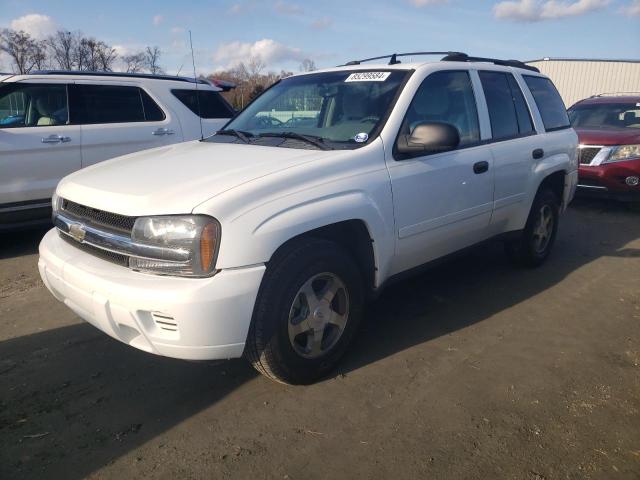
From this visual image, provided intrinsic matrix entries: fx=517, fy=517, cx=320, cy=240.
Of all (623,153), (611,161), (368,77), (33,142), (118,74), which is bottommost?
(611,161)

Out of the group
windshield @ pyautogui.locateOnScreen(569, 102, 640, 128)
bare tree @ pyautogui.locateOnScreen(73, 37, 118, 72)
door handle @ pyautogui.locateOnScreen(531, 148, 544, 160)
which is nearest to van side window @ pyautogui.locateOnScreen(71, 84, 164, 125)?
door handle @ pyautogui.locateOnScreen(531, 148, 544, 160)

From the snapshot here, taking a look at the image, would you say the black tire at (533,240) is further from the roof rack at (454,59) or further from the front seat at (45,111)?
the front seat at (45,111)

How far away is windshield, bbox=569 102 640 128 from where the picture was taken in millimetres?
8477

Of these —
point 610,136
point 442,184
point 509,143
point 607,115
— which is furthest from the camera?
point 607,115

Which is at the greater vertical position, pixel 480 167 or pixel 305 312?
pixel 480 167

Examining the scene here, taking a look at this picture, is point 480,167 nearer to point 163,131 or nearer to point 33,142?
point 163,131

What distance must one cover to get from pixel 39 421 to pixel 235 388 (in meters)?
0.99

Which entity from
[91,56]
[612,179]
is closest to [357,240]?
[612,179]

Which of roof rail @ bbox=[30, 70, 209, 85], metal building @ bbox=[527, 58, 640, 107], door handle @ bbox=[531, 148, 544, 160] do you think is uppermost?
metal building @ bbox=[527, 58, 640, 107]

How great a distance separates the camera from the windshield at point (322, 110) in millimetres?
3291

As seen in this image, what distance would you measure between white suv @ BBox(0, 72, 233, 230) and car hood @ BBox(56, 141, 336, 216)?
2.52 metres

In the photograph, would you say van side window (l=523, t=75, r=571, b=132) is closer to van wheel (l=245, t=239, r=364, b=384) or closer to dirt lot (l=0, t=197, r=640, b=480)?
dirt lot (l=0, t=197, r=640, b=480)

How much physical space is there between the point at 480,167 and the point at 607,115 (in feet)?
21.0

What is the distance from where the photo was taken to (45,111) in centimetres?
555
